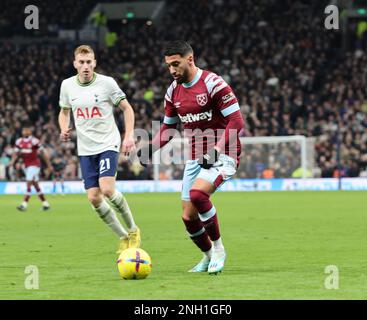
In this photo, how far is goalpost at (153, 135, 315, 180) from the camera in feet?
116

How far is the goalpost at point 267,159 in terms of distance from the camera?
3550 centimetres

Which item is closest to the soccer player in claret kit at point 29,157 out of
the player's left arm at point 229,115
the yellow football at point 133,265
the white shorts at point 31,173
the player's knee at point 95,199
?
the white shorts at point 31,173

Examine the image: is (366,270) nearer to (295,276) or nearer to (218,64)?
(295,276)

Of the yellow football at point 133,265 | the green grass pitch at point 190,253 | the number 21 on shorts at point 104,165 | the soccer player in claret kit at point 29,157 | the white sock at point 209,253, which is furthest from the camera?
the soccer player in claret kit at point 29,157

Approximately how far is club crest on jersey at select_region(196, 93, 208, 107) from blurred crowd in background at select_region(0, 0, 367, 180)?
80.3ft

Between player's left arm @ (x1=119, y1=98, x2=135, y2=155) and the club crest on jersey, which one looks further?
player's left arm @ (x1=119, y1=98, x2=135, y2=155)

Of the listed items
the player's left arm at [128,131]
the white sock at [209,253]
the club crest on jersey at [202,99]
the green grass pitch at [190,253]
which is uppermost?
the club crest on jersey at [202,99]

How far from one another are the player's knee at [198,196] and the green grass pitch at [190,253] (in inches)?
32.2

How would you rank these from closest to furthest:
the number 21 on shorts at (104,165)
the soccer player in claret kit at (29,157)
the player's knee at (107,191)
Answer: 1. the player's knee at (107,191)
2. the number 21 on shorts at (104,165)
3. the soccer player in claret kit at (29,157)

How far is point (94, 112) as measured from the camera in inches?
495

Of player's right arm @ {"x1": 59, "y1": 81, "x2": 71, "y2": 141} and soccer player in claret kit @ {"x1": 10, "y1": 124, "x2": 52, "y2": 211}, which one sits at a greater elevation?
player's right arm @ {"x1": 59, "y1": 81, "x2": 71, "y2": 141}

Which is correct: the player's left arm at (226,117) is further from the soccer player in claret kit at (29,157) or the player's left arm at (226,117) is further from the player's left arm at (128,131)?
the soccer player in claret kit at (29,157)

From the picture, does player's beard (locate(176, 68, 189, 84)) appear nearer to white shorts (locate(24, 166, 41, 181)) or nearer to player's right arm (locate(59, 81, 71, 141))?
player's right arm (locate(59, 81, 71, 141))

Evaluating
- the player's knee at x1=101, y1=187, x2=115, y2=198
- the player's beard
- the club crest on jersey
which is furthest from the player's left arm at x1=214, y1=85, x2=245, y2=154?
the player's knee at x1=101, y1=187, x2=115, y2=198
